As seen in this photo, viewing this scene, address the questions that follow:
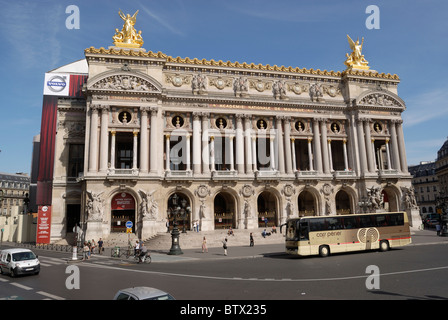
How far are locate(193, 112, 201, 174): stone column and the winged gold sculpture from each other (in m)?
27.6

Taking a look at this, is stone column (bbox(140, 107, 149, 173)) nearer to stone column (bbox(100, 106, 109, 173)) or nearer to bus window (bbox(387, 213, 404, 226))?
stone column (bbox(100, 106, 109, 173))

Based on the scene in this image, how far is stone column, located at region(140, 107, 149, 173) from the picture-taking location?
40656 millimetres

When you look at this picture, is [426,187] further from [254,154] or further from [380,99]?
[254,154]

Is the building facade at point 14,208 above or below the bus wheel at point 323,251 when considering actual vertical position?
above

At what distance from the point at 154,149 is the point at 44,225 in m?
16.0

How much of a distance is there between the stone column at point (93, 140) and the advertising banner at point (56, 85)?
8710 millimetres

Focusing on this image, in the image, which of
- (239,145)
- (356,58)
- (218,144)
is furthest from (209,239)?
(356,58)

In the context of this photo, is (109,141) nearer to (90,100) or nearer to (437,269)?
(90,100)

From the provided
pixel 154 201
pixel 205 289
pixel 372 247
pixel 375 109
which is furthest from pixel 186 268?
pixel 375 109

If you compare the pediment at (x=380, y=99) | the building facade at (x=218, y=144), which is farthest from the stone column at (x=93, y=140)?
the pediment at (x=380, y=99)

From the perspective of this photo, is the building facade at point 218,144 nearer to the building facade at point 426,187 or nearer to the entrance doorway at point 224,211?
the entrance doorway at point 224,211

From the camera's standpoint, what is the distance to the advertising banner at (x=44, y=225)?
38897 millimetres

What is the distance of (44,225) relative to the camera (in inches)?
1560
